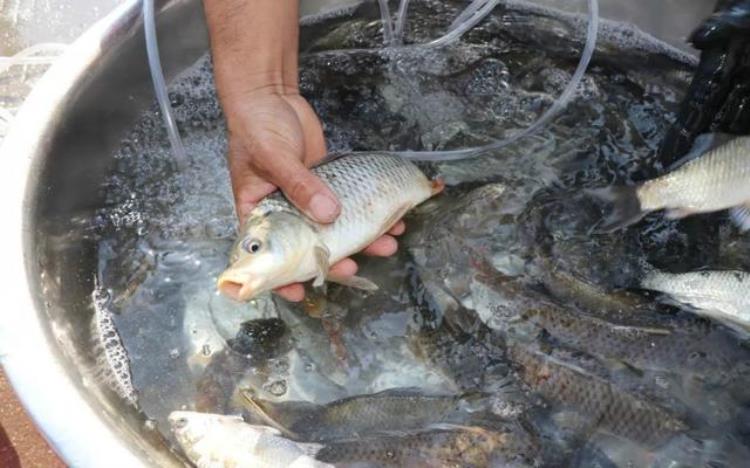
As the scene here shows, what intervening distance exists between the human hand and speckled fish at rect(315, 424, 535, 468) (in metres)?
0.55

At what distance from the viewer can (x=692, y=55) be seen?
10.5 feet

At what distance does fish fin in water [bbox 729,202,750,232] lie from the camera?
8.02 feet

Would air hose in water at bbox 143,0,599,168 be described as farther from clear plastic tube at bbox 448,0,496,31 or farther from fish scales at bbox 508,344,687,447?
fish scales at bbox 508,344,687,447

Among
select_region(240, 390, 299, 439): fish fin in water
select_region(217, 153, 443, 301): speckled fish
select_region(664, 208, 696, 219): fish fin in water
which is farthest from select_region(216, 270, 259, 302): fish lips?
select_region(664, 208, 696, 219): fish fin in water

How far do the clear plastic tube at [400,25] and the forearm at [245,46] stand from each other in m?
0.78

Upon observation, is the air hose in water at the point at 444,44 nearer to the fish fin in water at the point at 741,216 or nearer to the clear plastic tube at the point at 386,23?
the clear plastic tube at the point at 386,23

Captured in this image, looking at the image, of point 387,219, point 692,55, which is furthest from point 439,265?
point 692,55

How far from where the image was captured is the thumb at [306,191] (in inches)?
79.1

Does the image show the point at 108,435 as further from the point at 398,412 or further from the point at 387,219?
the point at 387,219

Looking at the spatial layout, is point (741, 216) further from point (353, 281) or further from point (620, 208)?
point (353, 281)

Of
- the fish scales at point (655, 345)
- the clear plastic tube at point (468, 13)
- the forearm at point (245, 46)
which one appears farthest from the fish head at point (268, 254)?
the clear plastic tube at point (468, 13)

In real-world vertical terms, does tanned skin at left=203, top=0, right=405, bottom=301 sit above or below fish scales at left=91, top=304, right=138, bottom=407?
above

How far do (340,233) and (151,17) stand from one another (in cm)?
107

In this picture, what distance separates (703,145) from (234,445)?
6.05 feet
